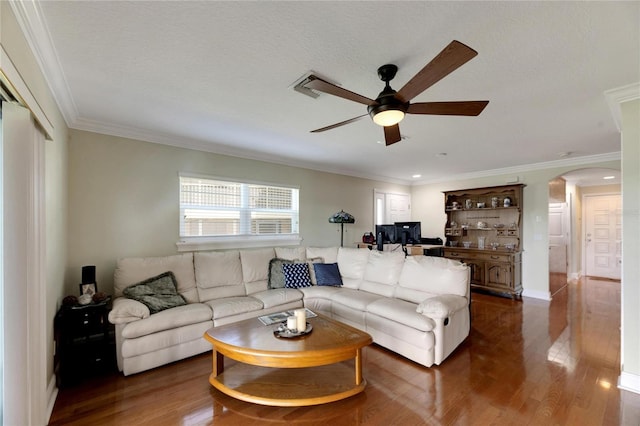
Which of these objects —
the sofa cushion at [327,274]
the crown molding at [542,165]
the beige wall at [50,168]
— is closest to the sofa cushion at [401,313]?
the sofa cushion at [327,274]

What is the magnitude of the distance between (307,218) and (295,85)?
332 cm

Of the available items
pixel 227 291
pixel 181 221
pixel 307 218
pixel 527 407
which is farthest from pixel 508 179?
pixel 181 221

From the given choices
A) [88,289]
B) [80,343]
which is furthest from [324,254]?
[80,343]

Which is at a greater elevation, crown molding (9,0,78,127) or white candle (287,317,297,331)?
crown molding (9,0,78,127)

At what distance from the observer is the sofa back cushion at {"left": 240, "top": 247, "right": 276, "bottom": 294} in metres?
4.00

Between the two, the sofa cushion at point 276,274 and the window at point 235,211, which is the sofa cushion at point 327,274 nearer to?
the sofa cushion at point 276,274

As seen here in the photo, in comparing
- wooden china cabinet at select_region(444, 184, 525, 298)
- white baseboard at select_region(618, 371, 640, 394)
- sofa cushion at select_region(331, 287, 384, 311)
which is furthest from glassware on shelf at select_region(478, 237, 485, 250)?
white baseboard at select_region(618, 371, 640, 394)

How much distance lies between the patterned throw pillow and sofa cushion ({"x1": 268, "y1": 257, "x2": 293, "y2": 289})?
0.06 metres

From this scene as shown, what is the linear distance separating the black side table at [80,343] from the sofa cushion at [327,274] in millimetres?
2595

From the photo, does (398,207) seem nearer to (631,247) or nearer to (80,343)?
(631,247)

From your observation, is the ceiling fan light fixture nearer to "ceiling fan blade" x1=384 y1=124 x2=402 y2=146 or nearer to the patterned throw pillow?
"ceiling fan blade" x1=384 y1=124 x2=402 y2=146

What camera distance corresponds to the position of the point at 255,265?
4125 mm

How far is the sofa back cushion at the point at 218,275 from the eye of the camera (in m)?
3.63

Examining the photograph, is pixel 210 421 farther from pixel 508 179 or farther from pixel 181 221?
pixel 508 179
